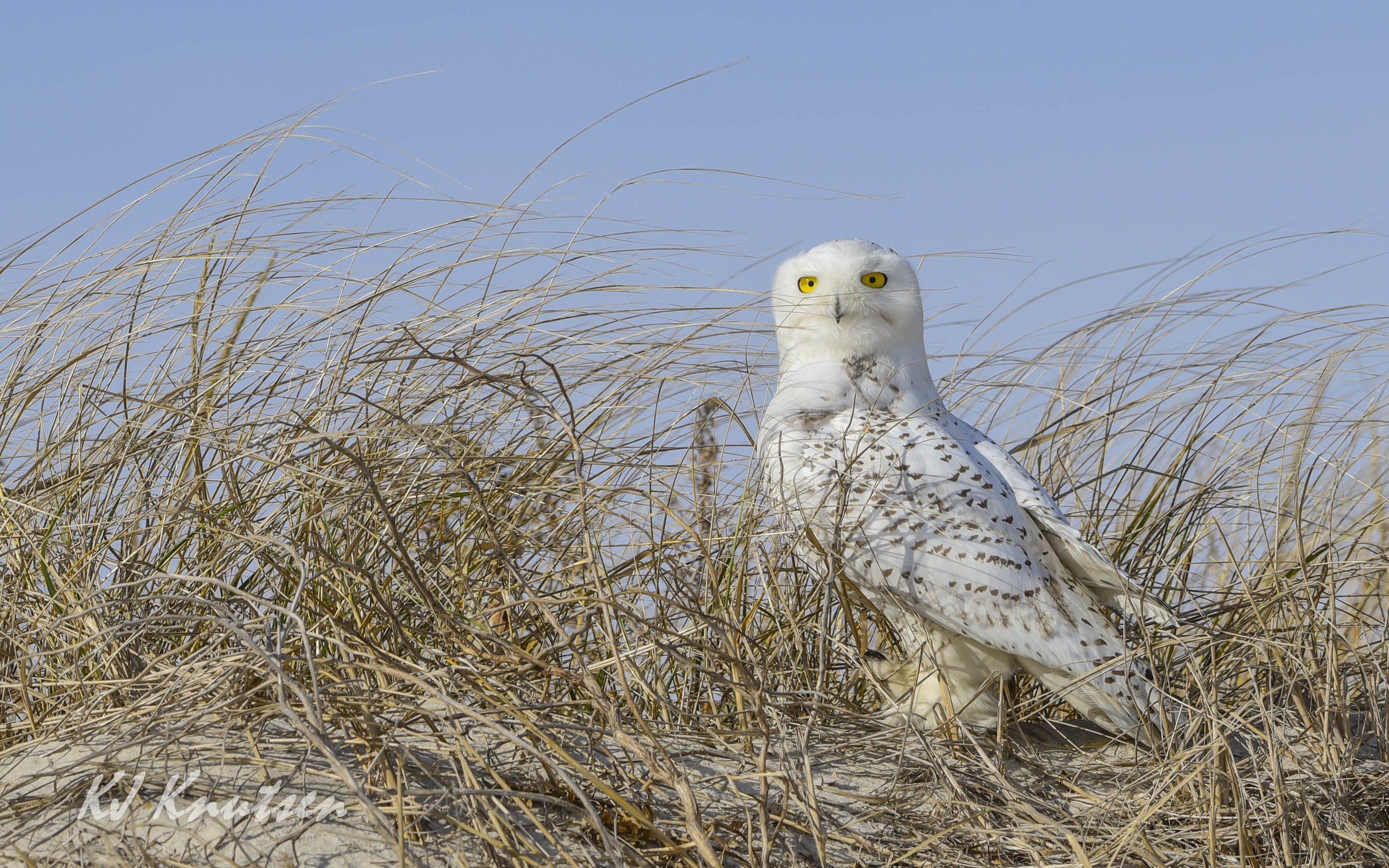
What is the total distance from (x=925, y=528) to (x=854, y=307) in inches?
25.2

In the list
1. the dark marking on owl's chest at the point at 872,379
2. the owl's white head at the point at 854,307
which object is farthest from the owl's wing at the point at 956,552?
the owl's white head at the point at 854,307

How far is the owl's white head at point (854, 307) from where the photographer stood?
2967 mm

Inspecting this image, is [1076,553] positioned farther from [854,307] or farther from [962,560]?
[854,307]

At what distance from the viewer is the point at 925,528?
267 cm

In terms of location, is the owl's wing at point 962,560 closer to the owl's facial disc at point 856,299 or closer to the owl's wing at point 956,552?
the owl's wing at point 956,552

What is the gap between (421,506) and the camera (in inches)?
99.9

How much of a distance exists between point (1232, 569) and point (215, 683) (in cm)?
262

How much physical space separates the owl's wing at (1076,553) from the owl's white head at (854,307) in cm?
40

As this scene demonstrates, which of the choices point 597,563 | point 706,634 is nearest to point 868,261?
point 706,634

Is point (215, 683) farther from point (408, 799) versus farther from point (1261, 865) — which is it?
point (1261, 865)

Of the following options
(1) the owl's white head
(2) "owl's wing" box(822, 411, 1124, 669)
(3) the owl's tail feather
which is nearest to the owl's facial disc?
(1) the owl's white head

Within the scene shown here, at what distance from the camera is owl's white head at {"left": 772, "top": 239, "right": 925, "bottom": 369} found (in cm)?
297

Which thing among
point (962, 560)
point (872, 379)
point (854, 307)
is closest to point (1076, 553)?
point (962, 560)

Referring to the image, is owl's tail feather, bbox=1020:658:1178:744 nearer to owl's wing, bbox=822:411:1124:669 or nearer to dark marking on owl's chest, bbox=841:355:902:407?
owl's wing, bbox=822:411:1124:669
